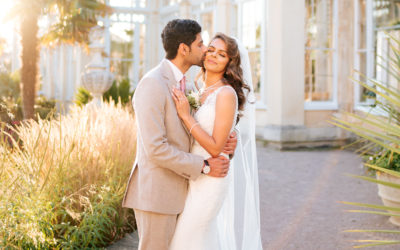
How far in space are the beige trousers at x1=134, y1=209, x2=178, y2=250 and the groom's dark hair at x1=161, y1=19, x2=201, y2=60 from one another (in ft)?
3.02

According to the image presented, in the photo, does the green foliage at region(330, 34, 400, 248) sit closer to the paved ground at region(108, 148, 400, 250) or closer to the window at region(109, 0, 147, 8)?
the paved ground at region(108, 148, 400, 250)

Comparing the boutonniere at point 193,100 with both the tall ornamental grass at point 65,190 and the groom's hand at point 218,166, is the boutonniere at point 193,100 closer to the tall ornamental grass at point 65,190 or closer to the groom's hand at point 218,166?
the groom's hand at point 218,166

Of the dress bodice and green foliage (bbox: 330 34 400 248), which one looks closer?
green foliage (bbox: 330 34 400 248)

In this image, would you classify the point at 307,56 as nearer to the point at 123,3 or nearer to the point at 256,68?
the point at 256,68

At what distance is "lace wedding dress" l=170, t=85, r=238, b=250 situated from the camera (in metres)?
2.42

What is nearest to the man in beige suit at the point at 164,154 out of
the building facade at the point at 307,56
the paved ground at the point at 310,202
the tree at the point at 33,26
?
the paved ground at the point at 310,202

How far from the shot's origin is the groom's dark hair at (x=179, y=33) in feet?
7.88

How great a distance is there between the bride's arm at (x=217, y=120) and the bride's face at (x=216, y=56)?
199 millimetres

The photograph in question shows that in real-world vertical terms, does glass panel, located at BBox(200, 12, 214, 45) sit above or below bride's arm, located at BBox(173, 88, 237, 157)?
above

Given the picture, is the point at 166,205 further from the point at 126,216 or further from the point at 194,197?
the point at 126,216

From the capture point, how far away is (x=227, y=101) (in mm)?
2455

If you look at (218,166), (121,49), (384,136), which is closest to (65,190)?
(218,166)

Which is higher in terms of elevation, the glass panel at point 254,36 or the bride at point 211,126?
the glass panel at point 254,36

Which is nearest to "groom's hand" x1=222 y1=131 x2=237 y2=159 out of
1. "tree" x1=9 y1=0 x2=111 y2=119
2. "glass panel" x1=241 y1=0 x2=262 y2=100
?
"tree" x1=9 y1=0 x2=111 y2=119
